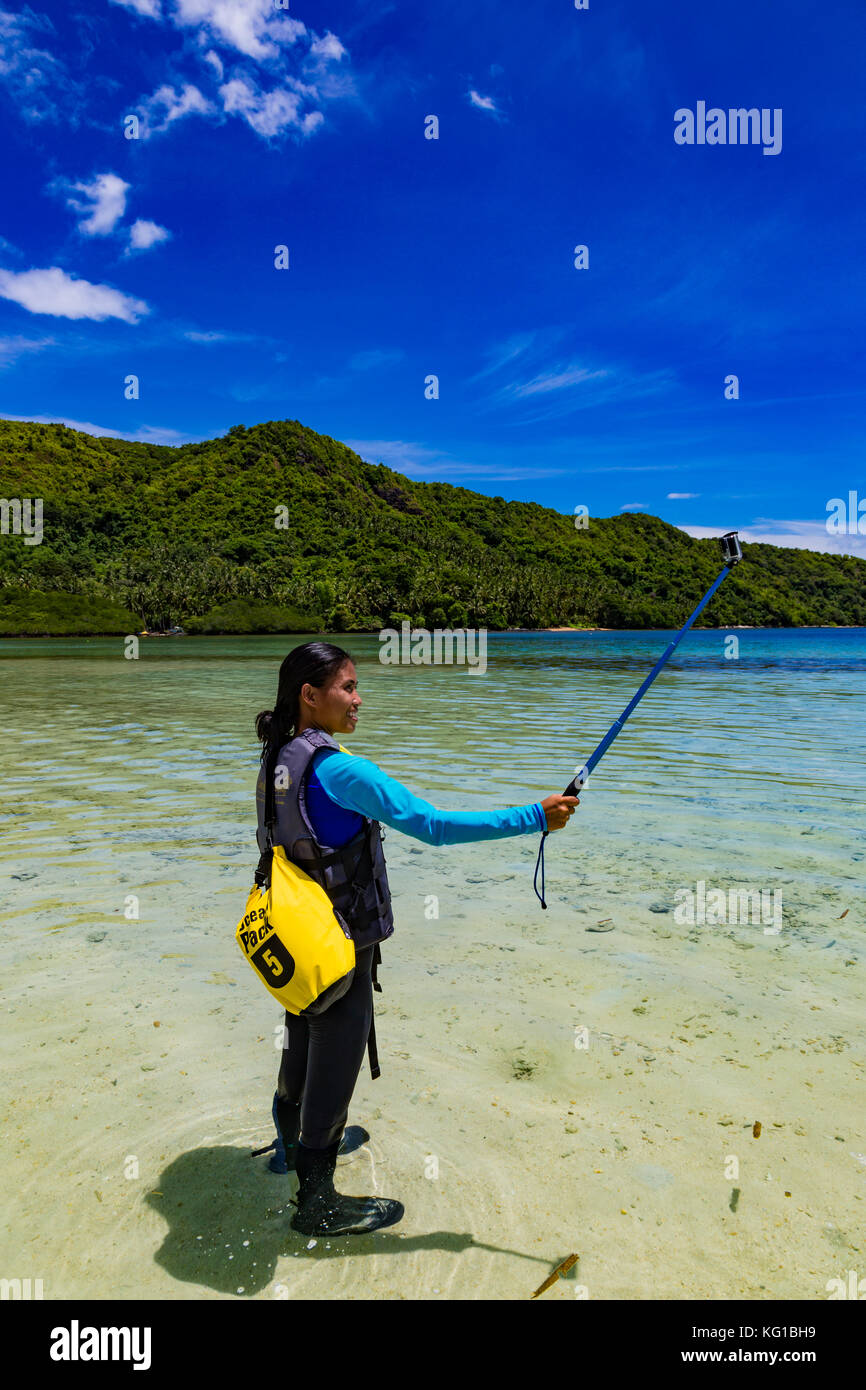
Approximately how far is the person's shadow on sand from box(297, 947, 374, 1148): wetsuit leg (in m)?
0.40

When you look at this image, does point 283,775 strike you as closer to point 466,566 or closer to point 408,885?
point 408,885

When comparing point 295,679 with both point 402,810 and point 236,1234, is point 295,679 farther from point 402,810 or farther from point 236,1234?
point 236,1234

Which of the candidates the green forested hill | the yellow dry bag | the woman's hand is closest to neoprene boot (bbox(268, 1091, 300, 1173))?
the yellow dry bag

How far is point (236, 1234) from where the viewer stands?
3.09 metres

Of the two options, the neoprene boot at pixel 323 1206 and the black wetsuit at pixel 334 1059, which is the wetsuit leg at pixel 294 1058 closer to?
the black wetsuit at pixel 334 1059

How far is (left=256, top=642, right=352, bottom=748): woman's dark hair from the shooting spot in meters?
3.02

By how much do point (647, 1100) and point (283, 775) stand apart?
2734 mm

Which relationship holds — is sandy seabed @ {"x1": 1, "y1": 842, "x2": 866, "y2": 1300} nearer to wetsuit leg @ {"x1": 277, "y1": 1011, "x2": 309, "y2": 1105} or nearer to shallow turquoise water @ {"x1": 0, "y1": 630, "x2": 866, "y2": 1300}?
shallow turquoise water @ {"x1": 0, "y1": 630, "x2": 866, "y2": 1300}

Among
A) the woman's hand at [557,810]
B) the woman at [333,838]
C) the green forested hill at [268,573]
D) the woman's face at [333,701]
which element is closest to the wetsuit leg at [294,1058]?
the woman at [333,838]

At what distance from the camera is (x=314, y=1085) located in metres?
3.02

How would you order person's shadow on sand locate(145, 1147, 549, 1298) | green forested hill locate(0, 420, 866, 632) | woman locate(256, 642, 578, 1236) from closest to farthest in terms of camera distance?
1. woman locate(256, 642, 578, 1236)
2. person's shadow on sand locate(145, 1147, 549, 1298)
3. green forested hill locate(0, 420, 866, 632)

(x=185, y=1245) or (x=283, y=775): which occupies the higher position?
(x=283, y=775)

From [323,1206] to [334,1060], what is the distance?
0.64 metres
